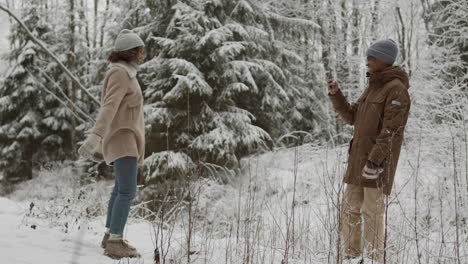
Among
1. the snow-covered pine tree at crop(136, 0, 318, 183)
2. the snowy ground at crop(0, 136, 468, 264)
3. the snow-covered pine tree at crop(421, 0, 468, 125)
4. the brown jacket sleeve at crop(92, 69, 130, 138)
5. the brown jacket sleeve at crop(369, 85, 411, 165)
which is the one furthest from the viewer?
the snow-covered pine tree at crop(136, 0, 318, 183)

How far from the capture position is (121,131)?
2.99 metres

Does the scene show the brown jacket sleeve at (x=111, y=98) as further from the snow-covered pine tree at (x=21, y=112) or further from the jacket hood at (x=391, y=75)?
the snow-covered pine tree at (x=21, y=112)

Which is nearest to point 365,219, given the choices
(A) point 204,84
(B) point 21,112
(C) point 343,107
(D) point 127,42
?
(C) point 343,107

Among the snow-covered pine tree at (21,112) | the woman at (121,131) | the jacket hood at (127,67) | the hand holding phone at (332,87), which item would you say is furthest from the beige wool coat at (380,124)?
the snow-covered pine tree at (21,112)

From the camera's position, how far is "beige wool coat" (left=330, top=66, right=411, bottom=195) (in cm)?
296

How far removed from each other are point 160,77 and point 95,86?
4.04 metres

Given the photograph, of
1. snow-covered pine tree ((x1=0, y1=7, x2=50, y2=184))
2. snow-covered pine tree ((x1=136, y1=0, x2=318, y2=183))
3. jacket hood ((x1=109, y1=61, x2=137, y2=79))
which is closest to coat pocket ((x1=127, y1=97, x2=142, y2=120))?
jacket hood ((x1=109, y1=61, x2=137, y2=79))

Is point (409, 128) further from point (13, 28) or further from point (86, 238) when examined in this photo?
point (13, 28)

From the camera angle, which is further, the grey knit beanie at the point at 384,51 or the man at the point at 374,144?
the grey knit beanie at the point at 384,51

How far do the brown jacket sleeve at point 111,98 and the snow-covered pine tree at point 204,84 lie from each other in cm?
538

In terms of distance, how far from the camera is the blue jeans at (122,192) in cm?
293

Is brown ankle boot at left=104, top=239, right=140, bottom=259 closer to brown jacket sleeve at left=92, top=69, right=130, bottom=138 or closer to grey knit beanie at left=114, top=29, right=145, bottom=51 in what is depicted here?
brown jacket sleeve at left=92, top=69, right=130, bottom=138

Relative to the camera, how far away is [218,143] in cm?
868

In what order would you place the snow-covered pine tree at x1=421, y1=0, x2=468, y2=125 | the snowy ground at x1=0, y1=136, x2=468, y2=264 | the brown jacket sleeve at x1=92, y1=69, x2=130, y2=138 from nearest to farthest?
the snowy ground at x1=0, y1=136, x2=468, y2=264, the brown jacket sleeve at x1=92, y1=69, x2=130, y2=138, the snow-covered pine tree at x1=421, y1=0, x2=468, y2=125
